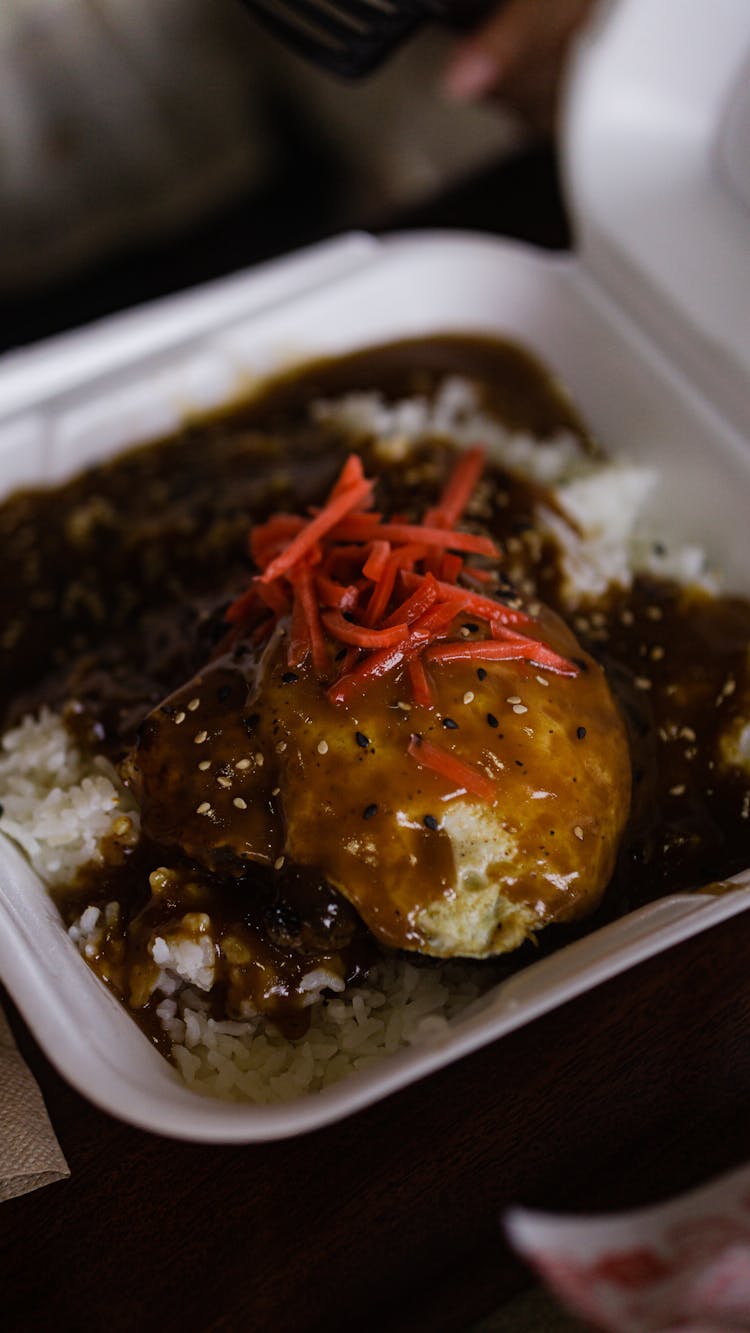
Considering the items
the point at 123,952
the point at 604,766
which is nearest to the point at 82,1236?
the point at 123,952

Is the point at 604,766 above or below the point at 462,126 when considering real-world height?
below

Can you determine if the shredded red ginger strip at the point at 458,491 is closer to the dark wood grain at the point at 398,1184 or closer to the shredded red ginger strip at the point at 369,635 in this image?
the shredded red ginger strip at the point at 369,635

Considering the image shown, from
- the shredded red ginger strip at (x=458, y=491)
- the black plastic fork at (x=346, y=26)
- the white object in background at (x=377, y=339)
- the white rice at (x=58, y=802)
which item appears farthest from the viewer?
the white object in background at (x=377, y=339)

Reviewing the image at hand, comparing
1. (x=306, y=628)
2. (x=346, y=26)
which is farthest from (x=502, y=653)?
(x=346, y=26)

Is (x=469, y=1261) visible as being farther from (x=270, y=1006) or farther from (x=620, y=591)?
(x=620, y=591)

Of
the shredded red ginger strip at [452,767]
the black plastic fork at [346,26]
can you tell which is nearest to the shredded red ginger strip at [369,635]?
the shredded red ginger strip at [452,767]

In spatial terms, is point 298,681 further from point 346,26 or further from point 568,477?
point 346,26

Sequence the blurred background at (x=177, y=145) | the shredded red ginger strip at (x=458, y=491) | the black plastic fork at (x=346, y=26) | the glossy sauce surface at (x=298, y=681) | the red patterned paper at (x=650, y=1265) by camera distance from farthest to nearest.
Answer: the blurred background at (x=177, y=145) → the black plastic fork at (x=346, y=26) → the shredded red ginger strip at (x=458, y=491) → the glossy sauce surface at (x=298, y=681) → the red patterned paper at (x=650, y=1265)
